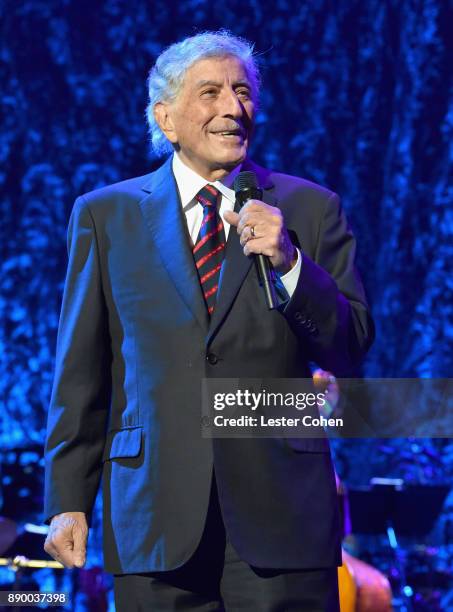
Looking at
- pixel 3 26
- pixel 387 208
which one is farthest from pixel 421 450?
pixel 3 26

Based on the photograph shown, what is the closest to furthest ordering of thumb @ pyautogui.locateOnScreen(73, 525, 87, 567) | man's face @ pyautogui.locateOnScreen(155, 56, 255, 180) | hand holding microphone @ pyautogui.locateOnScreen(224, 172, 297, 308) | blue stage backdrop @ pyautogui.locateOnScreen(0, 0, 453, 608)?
hand holding microphone @ pyautogui.locateOnScreen(224, 172, 297, 308) → thumb @ pyautogui.locateOnScreen(73, 525, 87, 567) → man's face @ pyautogui.locateOnScreen(155, 56, 255, 180) → blue stage backdrop @ pyautogui.locateOnScreen(0, 0, 453, 608)

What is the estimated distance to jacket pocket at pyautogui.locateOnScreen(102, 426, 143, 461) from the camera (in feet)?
4.92

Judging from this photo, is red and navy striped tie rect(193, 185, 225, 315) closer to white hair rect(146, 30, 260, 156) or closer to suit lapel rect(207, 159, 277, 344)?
suit lapel rect(207, 159, 277, 344)

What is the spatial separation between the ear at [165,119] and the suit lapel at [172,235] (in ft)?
0.19

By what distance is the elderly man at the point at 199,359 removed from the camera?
1.43 meters

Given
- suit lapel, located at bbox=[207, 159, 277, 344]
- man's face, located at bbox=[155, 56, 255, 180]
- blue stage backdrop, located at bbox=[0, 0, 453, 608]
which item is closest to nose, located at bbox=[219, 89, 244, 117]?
man's face, located at bbox=[155, 56, 255, 180]

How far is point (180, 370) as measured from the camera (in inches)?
59.0

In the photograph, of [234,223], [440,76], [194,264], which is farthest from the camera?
[440,76]

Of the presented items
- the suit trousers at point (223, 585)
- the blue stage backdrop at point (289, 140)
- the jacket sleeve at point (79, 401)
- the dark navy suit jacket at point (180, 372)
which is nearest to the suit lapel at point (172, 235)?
the dark navy suit jacket at point (180, 372)

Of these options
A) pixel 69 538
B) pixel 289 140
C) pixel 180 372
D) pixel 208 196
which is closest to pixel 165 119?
pixel 208 196

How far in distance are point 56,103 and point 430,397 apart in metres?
3.03

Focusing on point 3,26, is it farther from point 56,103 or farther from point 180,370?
point 180,370

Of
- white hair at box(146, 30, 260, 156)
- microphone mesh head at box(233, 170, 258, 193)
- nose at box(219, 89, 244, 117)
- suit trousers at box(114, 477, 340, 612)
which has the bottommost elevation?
suit trousers at box(114, 477, 340, 612)

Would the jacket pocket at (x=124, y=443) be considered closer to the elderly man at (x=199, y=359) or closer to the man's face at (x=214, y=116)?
the elderly man at (x=199, y=359)
